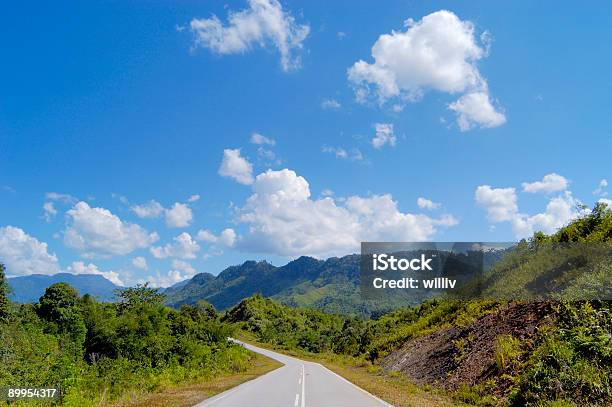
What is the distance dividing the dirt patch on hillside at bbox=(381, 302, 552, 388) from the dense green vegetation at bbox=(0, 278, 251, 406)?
48.5ft

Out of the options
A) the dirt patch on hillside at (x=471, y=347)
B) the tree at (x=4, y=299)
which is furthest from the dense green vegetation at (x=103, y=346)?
the dirt patch on hillside at (x=471, y=347)

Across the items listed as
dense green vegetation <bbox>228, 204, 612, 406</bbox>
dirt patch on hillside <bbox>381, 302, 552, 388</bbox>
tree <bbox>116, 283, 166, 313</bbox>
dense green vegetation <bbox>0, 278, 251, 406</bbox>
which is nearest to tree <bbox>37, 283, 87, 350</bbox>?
dense green vegetation <bbox>0, 278, 251, 406</bbox>

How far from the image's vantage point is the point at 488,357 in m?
18.4

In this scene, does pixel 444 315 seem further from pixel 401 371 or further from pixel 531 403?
pixel 531 403

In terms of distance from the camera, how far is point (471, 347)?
826 inches

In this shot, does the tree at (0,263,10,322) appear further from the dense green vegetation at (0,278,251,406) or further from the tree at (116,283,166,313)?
the tree at (116,283,166,313)

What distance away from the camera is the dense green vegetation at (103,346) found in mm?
19781

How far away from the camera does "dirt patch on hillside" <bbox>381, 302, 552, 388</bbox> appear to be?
17750 millimetres

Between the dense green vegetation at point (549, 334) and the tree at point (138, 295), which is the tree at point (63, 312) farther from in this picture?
the dense green vegetation at point (549, 334)

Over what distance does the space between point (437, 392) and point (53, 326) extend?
56.6 meters

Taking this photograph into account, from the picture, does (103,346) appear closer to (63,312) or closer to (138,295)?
(63,312)

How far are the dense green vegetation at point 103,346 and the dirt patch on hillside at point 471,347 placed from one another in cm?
1478

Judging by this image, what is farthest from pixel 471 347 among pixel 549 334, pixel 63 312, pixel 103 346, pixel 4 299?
pixel 63 312

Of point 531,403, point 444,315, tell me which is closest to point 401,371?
point 444,315
